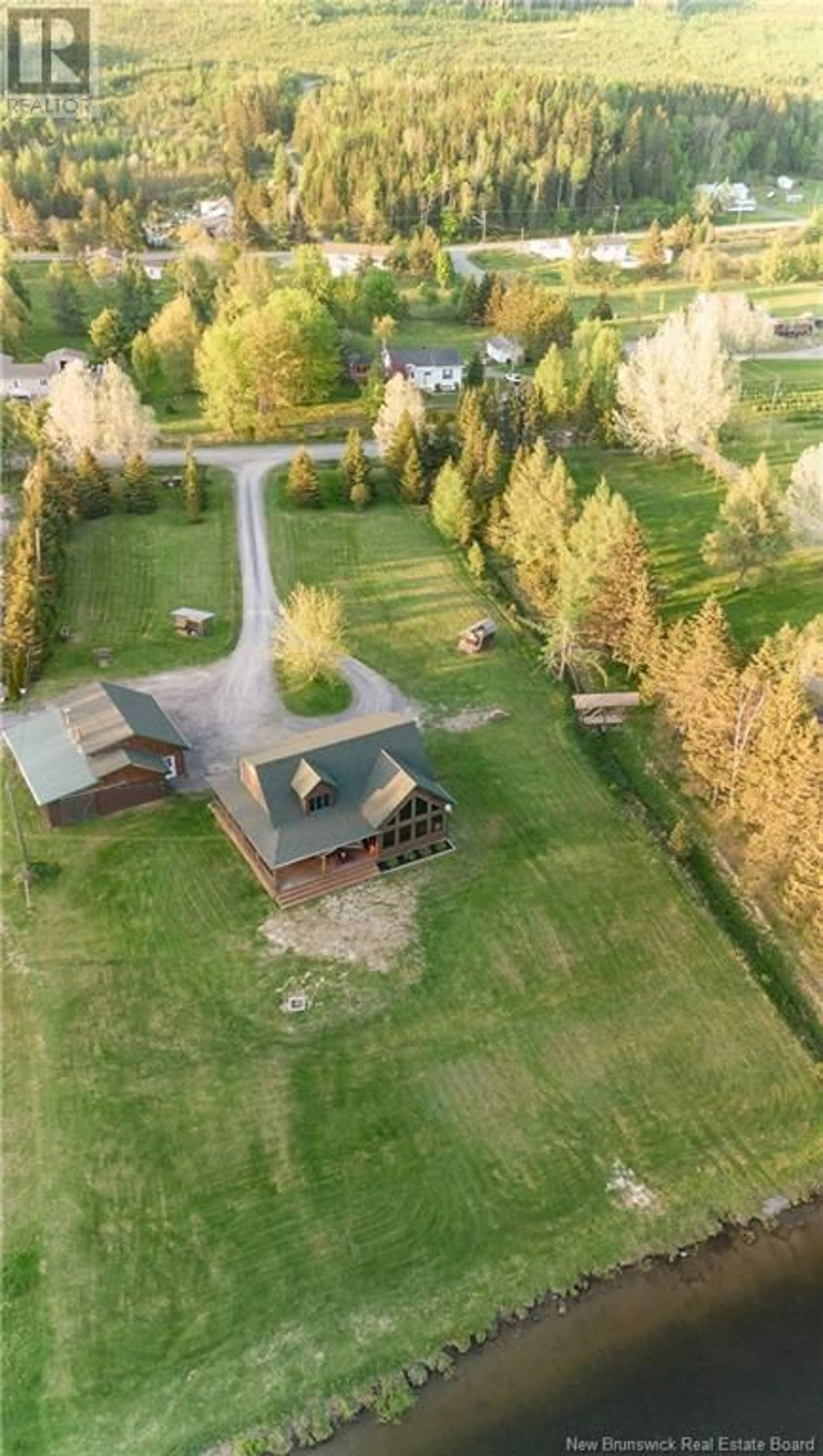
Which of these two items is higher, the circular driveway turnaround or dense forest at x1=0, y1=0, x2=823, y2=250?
dense forest at x1=0, y1=0, x2=823, y2=250

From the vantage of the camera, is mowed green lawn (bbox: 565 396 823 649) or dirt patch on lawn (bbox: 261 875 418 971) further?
mowed green lawn (bbox: 565 396 823 649)

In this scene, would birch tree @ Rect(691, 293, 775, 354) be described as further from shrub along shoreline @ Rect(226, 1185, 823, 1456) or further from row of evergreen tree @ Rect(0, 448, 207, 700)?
shrub along shoreline @ Rect(226, 1185, 823, 1456)

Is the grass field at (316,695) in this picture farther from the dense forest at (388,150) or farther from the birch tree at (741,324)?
the dense forest at (388,150)

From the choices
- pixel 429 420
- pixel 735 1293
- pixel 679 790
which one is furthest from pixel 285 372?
pixel 735 1293

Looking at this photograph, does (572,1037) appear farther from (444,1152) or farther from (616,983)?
(444,1152)

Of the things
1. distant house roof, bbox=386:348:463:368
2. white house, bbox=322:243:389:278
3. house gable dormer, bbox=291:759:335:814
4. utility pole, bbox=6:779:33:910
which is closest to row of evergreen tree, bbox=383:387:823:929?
house gable dormer, bbox=291:759:335:814

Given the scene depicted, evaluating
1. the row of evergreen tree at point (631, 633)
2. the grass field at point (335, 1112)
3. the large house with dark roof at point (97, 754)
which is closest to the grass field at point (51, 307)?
the row of evergreen tree at point (631, 633)
